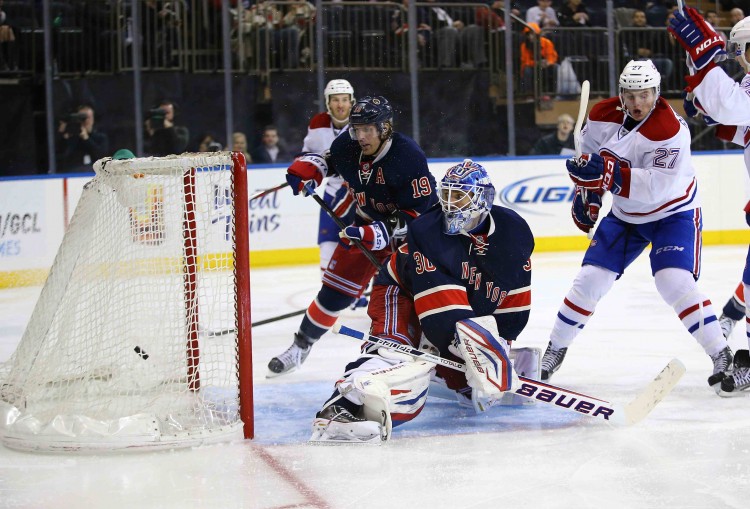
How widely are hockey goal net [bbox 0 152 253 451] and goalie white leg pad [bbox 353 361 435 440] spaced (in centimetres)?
34

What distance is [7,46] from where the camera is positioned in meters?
7.07

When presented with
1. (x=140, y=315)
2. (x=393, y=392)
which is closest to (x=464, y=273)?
(x=393, y=392)

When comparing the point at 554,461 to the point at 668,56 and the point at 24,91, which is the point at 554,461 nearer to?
the point at 24,91

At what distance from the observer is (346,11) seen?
7.67 meters

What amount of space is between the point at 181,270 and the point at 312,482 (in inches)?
32.2

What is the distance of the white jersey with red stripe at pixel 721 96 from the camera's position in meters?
3.12

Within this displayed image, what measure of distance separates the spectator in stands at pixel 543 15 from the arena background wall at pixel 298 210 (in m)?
1.20

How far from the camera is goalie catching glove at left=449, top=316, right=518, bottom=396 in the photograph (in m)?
2.82

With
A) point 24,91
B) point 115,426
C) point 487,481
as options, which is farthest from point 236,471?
point 24,91

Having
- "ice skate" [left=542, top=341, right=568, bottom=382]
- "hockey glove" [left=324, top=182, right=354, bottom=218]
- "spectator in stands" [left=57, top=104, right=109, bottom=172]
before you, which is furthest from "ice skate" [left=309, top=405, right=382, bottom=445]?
"spectator in stands" [left=57, top=104, right=109, bottom=172]

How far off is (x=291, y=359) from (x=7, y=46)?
4.21 m

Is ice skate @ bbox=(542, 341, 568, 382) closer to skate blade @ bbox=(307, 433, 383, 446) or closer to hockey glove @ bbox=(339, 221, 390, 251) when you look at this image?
hockey glove @ bbox=(339, 221, 390, 251)

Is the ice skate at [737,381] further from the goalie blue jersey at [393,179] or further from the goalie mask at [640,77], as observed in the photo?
the goalie blue jersey at [393,179]

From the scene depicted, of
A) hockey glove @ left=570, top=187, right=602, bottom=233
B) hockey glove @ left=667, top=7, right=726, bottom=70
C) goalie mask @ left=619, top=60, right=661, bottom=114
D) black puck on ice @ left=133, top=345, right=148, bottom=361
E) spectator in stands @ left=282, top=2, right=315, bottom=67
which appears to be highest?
spectator in stands @ left=282, top=2, right=315, bottom=67
